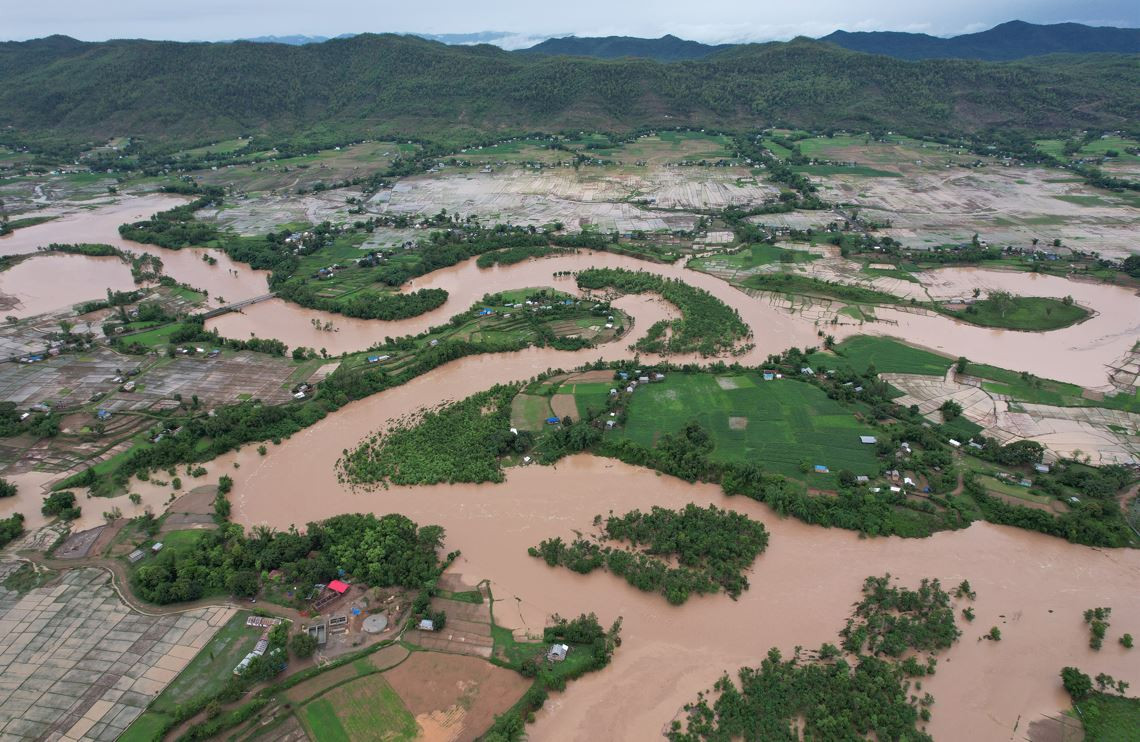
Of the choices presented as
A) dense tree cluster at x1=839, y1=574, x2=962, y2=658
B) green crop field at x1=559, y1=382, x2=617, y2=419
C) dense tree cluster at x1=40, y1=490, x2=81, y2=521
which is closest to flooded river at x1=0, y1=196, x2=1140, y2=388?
green crop field at x1=559, y1=382, x2=617, y2=419

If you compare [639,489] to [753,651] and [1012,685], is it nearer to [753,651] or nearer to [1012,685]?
[753,651]

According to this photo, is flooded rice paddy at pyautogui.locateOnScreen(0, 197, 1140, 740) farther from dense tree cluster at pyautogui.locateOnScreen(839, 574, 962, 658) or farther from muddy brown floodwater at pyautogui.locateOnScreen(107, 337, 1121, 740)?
dense tree cluster at pyautogui.locateOnScreen(839, 574, 962, 658)

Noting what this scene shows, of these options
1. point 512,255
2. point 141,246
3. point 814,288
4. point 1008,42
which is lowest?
point 814,288

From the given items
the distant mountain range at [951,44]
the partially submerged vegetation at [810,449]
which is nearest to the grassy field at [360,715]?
the partially submerged vegetation at [810,449]

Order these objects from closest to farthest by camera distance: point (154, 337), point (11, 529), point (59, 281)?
point (11, 529)
point (154, 337)
point (59, 281)

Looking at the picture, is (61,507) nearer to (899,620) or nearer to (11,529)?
(11,529)

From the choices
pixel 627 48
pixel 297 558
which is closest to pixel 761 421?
pixel 297 558

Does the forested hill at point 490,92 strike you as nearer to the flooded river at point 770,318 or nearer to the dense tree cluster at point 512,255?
the dense tree cluster at point 512,255

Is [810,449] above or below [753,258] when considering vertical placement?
below

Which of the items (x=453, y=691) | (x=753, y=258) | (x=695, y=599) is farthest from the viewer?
(x=753, y=258)

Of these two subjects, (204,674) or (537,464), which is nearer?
(204,674)
